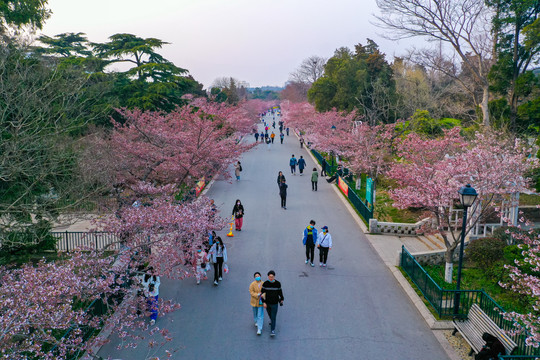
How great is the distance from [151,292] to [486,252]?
10.2m

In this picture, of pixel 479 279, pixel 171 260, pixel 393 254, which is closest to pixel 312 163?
pixel 393 254

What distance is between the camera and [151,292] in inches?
371

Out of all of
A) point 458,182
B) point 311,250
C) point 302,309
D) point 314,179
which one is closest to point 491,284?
point 458,182

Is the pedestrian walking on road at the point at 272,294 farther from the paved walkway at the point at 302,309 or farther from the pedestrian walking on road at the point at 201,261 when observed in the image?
the pedestrian walking on road at the point at 201,261

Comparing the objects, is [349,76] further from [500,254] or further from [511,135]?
[500,254]

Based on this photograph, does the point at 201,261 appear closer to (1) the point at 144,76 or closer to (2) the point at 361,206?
(2) the point at 361,206

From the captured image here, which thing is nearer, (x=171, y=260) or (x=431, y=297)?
(x=171, y=260)

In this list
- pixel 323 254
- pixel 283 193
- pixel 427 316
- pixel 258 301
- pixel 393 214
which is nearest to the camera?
pixel 258 301

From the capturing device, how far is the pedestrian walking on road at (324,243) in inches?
512

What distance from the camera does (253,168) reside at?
33281mm

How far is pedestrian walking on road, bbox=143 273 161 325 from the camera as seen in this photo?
30.8 ft

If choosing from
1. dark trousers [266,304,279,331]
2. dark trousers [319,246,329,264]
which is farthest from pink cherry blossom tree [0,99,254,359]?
dark trousers [319,246,329,264]

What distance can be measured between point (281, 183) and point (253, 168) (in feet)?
41.5

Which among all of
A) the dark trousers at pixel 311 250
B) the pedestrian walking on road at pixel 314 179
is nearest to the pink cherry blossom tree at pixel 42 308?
the dark trousers at pixel 311 250
